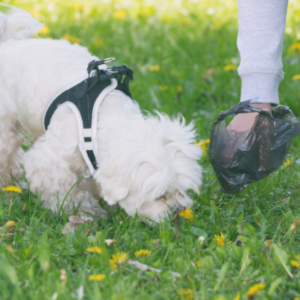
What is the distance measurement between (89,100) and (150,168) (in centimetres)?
64

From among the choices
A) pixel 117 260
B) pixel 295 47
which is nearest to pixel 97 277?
pixel 117 260

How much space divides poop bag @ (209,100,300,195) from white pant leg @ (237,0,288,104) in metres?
0.12

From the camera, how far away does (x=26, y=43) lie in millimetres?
3018

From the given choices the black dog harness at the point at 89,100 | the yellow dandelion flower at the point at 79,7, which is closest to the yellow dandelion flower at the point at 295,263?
the black dog harness at the point at 89,100

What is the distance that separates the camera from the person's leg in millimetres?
2447

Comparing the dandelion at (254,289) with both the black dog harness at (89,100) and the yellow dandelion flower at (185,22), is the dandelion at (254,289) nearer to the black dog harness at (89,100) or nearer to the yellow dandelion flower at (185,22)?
the black dog harness at (89,100)

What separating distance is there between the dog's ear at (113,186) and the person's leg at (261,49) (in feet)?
2.58

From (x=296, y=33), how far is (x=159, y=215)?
15.7 feet

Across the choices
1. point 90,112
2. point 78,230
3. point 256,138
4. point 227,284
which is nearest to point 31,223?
point 78,230

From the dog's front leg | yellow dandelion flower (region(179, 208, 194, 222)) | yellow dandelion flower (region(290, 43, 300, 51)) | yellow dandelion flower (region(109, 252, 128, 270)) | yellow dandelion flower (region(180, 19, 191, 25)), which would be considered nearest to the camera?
yellow dandelion flower (region(109, 252, 128, 270))

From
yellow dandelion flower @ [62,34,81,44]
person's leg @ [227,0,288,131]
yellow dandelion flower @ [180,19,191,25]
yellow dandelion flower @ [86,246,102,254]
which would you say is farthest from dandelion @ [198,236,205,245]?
yellow dandelion flower @ [180,19,191,25]

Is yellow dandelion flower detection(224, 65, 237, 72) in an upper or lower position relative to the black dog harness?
upper

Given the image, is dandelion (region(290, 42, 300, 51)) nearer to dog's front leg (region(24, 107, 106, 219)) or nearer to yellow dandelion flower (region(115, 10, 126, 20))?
yellow dandelion flower (region(115, 10, 126, 20))

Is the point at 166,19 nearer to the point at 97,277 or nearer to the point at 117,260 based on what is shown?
the point at 117,260
